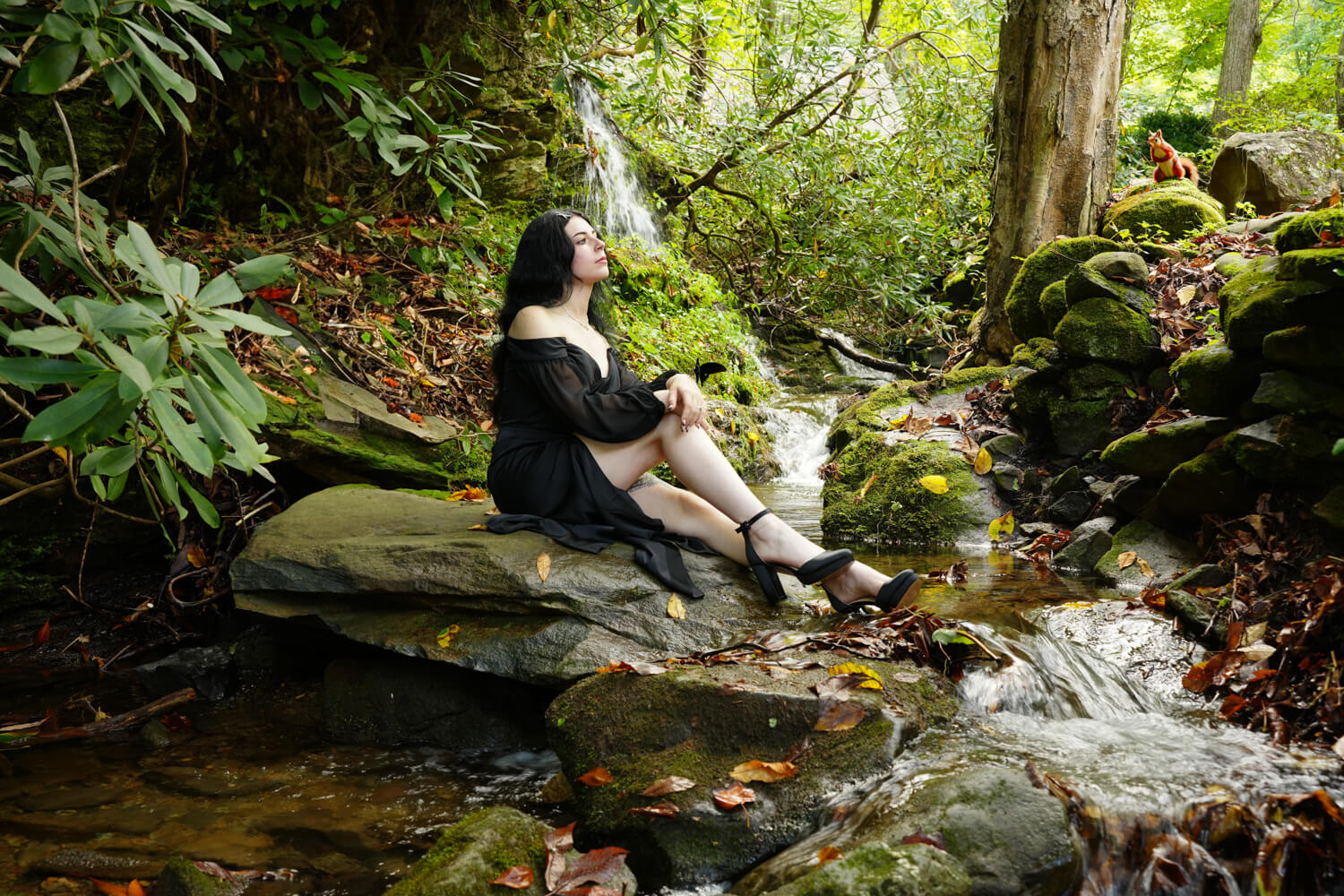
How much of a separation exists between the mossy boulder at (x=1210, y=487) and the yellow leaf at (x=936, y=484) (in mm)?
1444

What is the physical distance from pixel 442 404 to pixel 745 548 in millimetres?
3008

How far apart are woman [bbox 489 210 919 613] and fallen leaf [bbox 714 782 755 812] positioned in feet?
4.05

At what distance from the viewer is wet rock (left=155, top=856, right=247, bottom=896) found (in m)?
2.17

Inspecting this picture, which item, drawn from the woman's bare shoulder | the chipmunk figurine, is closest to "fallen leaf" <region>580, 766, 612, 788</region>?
the woman's bare shoulder

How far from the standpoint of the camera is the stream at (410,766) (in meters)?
2.47

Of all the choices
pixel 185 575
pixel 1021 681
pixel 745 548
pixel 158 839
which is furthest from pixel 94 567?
pixel 1021 681

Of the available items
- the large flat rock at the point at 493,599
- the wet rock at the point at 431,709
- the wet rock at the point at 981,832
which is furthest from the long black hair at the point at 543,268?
the wet rock at the point at 981,832

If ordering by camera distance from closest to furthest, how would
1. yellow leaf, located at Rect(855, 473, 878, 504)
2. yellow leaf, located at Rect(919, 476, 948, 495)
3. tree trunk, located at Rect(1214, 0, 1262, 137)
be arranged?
yellow leaf, located at Rect(919, 476, 948, 495)
yellow leaf, located at Rect(855, 473, 878, 504)
tree trunk, located at Rect(1214, 0, 1262, 137)

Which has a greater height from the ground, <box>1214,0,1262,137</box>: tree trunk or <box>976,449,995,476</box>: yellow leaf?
<box>1214,0,1262,137</box>: tree trunk

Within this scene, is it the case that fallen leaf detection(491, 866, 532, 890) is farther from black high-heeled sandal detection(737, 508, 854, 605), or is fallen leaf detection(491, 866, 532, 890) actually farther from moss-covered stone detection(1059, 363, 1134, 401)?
moss-covered stone detection(1059, 363, 1134, 401)

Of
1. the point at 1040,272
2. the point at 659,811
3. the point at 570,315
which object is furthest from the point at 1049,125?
the point at 659,811

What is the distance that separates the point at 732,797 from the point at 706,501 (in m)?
1.78

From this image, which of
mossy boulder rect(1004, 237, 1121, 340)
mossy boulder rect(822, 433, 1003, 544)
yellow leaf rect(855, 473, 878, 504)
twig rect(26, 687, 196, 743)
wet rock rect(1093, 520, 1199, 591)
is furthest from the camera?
mossy boulder rect(1004, 237, 1121, 340)

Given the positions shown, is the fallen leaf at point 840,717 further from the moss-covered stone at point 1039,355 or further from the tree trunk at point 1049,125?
the tree trunk at point 1049,125
